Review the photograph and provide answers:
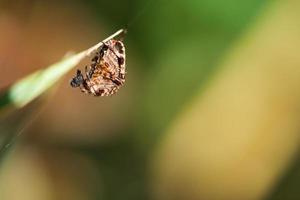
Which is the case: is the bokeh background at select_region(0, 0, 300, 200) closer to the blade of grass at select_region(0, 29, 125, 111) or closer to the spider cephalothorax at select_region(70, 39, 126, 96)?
the spider cephalothorax at select_region(70, 39, 126, 96)

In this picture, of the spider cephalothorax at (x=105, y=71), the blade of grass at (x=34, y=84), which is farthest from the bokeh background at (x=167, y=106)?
the blade of grass at (x=34, y=84)

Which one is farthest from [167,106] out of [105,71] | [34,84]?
[34,84]

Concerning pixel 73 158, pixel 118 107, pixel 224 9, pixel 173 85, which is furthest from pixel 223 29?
pixel 73 158

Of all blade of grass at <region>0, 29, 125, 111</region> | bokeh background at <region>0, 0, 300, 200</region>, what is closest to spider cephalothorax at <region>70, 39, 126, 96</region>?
bokeh background at <region>0, 0, 300, 200</region>

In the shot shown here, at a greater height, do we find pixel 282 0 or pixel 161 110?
pixel 282 0

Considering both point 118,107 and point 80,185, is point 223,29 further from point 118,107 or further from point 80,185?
point 80,185

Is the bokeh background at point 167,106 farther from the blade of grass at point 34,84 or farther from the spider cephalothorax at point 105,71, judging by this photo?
the blade of grass at point 34,84

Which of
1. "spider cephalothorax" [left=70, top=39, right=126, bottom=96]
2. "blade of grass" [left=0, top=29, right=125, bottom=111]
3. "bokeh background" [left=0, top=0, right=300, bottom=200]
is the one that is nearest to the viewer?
"blade of grass" [left=0, top=29, right=125, bottom=111]
